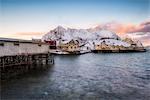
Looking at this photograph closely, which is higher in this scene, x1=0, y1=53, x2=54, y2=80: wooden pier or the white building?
the white building

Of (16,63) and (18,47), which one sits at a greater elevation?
(18,47)

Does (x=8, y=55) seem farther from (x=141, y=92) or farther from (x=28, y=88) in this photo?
(x=141, y=92)

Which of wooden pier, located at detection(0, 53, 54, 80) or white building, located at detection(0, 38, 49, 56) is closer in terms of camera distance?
wooden pier, located at detection(0, 53, 54, 80)

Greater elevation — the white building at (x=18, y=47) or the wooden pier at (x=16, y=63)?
the white building at (x=18, y=47)

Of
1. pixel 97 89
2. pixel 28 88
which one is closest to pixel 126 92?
pixel 97 89

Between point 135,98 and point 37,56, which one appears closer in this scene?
point 135,98

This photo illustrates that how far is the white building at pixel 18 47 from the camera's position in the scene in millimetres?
32812

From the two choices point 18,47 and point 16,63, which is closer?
point 16,63

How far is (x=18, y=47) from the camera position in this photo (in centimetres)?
3631

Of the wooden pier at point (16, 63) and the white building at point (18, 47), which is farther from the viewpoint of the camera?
the white building at point (18, 47)

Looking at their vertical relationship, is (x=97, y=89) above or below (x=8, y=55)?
below

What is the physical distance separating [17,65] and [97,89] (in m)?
20.3

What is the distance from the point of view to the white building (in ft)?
108

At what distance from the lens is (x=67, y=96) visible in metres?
18.9
